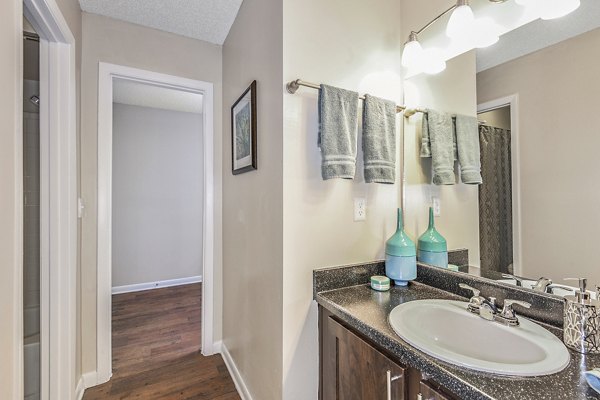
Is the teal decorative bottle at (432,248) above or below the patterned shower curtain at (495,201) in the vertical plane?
below

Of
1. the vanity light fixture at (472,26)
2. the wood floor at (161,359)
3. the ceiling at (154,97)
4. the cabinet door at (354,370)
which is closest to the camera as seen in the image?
the cabinet door at (354,370)

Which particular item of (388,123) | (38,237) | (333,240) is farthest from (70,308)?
(388,123)

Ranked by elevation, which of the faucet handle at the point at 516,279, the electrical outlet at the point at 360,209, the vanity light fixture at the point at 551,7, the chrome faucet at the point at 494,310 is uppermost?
the vanity light fixture at the point at 551,7

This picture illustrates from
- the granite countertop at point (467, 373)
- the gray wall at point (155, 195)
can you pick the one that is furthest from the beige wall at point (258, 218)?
the gray wall at point (155, 195)

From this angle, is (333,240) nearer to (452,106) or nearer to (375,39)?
(452,106)

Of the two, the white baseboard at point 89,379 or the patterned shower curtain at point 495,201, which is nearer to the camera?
the patterned shower curtain at point 495,201

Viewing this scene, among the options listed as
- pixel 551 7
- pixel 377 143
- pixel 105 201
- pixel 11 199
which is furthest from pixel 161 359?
pixel 551 7

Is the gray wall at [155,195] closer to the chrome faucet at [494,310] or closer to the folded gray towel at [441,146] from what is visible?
the folded gray towel at [441,146]

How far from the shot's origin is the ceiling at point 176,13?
5.91 feet

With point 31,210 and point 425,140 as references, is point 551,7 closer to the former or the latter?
point 425,140

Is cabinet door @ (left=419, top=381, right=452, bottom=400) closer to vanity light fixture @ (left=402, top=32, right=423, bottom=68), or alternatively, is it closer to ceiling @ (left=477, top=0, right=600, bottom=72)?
ceiling @ (left=477, top=0, right=600, bottom=72)

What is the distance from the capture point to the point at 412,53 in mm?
1435

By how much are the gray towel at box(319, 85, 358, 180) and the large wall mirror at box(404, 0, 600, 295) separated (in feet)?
1.83

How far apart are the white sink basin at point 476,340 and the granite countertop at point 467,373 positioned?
0.02m
